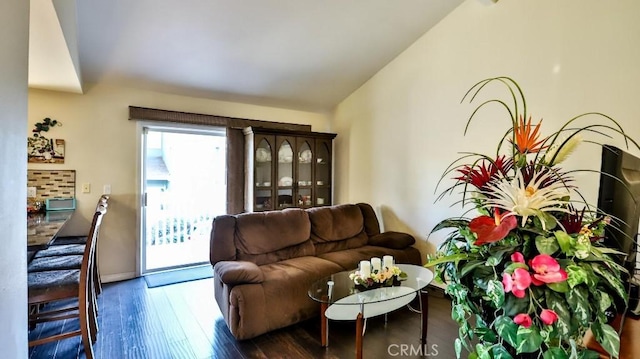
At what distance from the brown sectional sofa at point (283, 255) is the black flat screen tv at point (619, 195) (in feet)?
6.70

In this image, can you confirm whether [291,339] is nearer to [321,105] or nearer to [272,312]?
[272,312]

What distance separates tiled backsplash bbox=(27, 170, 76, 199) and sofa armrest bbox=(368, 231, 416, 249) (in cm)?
337

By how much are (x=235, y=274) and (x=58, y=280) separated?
1.10 m

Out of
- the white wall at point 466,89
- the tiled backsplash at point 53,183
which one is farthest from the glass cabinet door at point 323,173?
the tiled backsplash at point 53,183

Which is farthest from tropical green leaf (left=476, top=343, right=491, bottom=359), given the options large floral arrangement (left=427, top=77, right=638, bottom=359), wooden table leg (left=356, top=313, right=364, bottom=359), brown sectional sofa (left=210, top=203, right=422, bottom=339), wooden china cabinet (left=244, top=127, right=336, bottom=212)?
wooden china cabinet (left=244, top=127, right=336, bottom=212)

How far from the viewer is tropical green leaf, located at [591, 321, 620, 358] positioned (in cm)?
75

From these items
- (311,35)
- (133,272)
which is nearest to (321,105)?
(311,35)

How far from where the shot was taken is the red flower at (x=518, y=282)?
2.51ft

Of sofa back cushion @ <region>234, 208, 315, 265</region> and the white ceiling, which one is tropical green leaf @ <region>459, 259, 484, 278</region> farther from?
the white ceiling

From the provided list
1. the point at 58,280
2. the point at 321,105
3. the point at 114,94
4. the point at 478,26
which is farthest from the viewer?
the point at 321,105

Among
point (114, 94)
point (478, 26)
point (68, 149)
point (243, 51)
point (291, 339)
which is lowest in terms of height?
point (291, 339)

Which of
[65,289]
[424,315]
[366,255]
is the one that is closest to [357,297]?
[424,315]

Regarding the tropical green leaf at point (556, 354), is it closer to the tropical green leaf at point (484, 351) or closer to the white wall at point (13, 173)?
the tropical green leaf at point (484, 351)

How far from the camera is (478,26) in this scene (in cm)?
322
